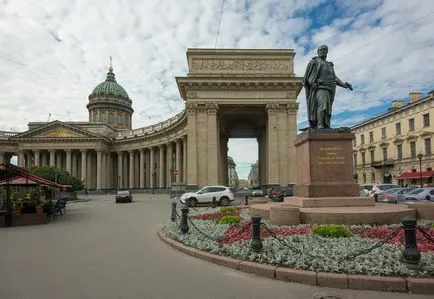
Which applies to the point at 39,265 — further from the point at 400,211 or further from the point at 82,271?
the point at 400,211

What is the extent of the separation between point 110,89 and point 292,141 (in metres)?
78.2

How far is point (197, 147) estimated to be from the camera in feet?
136

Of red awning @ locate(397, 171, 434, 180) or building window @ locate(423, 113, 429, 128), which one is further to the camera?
building window @ locate(423, 113, 429, 128)

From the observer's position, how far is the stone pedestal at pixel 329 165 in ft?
39.7

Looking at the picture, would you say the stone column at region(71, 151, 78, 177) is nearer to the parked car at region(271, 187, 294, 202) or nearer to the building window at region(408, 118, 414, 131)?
the parked car at region(271, 187, 294, 202)

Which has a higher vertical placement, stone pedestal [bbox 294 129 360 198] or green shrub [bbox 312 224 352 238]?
stone pedestal [bbox 294 129 360 198]

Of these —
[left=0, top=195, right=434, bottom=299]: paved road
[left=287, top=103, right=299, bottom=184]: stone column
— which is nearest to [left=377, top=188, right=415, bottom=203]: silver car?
[left=287, top=103, right=299, bottom=184]: stone column

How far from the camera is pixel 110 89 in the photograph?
10594cm

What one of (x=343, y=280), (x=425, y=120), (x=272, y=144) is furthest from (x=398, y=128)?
(x=343, y=280)

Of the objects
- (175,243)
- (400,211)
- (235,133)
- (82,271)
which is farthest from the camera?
(235,133)

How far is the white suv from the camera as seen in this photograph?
2708 centimetres

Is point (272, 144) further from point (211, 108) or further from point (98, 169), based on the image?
point (98, 169)

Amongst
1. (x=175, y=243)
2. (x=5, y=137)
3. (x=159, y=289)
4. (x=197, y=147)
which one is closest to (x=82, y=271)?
(x=159, y=289)

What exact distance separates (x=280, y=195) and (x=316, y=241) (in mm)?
23368
